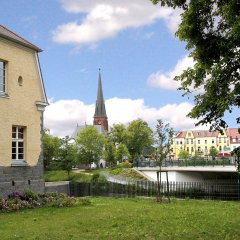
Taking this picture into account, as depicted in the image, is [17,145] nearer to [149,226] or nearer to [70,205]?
[70,205]

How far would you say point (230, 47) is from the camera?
9469 mm

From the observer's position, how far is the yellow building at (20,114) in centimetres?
1998

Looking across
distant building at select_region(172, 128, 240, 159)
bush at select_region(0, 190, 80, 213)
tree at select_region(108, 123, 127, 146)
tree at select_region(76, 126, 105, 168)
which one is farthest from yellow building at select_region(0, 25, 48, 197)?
distant building at select_region(172, 128, 240, 159)

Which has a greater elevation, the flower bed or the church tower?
the church tower

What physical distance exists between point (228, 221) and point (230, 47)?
6.96 m

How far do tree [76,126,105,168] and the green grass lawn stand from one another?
56252 mm

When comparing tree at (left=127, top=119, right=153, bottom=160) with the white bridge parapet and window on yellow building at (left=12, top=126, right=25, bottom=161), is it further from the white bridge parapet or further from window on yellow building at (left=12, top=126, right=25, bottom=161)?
window on yellow building at (left=12, top=126, right=25, bottom=161)

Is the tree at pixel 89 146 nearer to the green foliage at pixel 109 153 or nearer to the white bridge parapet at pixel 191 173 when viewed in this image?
the green foliage at pixel 109 153

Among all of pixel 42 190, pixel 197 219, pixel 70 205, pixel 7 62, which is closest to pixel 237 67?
pixel 197 219

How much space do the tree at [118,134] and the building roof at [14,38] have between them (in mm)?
65597

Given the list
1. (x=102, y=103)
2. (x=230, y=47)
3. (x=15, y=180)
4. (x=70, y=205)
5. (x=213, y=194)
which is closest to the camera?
(x=230, y=47)

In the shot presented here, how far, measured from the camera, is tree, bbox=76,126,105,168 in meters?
73.6

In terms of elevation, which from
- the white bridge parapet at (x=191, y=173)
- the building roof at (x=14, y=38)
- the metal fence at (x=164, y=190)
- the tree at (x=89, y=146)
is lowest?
the metal fence at (x=164, y=190)

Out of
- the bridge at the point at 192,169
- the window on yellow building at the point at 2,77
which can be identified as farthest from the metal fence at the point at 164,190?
the bridge at the point at 192,169
